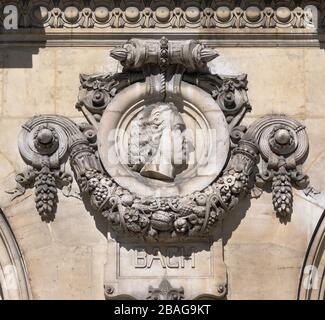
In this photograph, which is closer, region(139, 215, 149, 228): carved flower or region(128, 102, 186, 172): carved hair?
region(139, 215, 149, 228): carved flower

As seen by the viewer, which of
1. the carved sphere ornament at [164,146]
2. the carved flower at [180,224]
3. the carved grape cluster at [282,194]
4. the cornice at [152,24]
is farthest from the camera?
the cornice at [152,24]

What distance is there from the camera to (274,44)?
1530 cm

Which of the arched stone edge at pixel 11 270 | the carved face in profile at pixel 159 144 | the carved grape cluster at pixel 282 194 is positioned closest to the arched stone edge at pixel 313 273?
the carved grape cluster at pixel 282 194

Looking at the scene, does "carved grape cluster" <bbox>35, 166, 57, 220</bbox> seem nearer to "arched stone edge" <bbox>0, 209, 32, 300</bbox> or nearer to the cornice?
"arched stone edge" <bbox>0, 209, 32, 300</bbox>

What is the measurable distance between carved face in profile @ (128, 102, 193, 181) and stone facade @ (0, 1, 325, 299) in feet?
1.84

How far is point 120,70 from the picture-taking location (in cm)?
1521

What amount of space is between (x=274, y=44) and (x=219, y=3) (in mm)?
638

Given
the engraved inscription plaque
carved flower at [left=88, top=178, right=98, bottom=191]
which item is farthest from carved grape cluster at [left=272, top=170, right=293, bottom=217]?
carved flower at [left=88, top=178, right=98, bottom=191]

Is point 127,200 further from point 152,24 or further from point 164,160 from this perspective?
point 152,24

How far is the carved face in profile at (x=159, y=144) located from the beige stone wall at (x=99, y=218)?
593mm

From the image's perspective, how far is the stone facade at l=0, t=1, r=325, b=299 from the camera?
1477cm

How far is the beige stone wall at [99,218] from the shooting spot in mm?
14789

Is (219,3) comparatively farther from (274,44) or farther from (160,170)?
(160,170)

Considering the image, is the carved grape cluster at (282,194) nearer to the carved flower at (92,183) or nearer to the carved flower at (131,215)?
the carved flower at (131,215)
